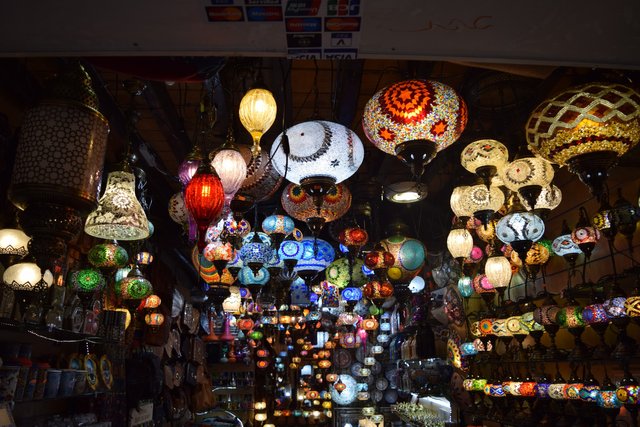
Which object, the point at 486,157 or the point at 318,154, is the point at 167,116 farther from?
the point at 486,157

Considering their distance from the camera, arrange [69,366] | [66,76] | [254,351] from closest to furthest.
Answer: [66,76], [69,366], [254,351]

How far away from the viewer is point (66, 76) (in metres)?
1.60

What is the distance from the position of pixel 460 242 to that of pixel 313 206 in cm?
148

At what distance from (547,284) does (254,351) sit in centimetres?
1181

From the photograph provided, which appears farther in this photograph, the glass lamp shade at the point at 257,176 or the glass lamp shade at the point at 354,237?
the glass lamp shade at the point at 354,237

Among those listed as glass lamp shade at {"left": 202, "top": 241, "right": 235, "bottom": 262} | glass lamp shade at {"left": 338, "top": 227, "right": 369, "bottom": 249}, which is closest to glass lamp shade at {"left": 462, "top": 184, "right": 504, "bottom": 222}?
glass lamp shade at {"left": 338, "top": 227, "right": 369, "bottom": 249}

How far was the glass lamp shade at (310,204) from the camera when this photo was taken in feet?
10.2

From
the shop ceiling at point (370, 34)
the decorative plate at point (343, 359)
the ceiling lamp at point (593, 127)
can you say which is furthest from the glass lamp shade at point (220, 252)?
the decorative plate at point (343, 359)

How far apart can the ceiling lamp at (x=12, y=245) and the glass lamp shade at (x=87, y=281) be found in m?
0.63

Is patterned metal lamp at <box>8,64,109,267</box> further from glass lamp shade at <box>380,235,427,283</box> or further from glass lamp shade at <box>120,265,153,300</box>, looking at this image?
glass lamp shade at <box>380,235,427,283</box>

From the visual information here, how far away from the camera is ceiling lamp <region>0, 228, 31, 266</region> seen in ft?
9.00

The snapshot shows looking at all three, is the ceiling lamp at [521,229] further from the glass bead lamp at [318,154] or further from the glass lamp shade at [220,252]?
the glass lamp shade at [220,252]

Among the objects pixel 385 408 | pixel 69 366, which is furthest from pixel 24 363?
pixel 385 408

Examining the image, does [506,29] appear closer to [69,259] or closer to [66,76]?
[66,76]
